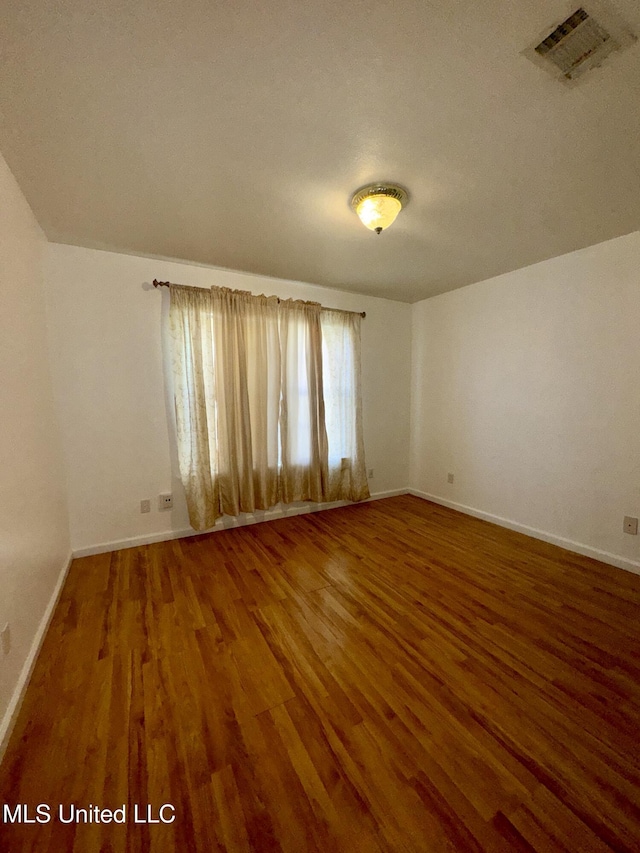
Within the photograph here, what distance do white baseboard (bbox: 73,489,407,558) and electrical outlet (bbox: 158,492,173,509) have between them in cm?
23

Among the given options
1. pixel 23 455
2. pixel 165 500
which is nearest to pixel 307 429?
pixel 165 500

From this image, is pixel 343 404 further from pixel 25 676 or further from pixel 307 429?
pixel 25 676

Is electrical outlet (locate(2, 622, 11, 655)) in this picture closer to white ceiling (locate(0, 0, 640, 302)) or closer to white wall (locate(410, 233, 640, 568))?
white ceiling (locate(0, 0, 640, 302))

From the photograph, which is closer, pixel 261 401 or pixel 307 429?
pixel 261 401

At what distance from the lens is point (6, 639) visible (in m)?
1.18

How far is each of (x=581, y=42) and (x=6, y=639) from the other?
295 cm

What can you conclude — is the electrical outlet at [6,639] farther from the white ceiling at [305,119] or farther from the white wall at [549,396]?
the white wall at [549,396]

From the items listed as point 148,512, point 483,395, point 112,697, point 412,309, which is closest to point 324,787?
point 112,697

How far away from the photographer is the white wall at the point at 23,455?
1.26 metres

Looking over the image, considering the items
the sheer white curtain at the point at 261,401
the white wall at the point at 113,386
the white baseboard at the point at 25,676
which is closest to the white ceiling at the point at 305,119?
the white wall at the point at 113,386

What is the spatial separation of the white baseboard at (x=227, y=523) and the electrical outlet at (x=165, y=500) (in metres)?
0.23

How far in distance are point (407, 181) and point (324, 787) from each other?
2607 mm

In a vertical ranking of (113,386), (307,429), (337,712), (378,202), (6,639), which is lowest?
(337,712)

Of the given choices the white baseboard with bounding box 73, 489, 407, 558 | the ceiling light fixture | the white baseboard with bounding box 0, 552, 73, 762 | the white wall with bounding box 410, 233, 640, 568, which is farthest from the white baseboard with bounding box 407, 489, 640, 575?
the white baseboard with bounding box 0, 552, 73, 762
